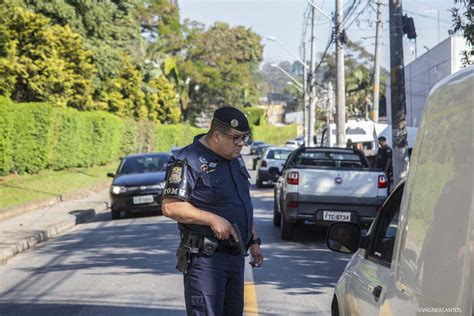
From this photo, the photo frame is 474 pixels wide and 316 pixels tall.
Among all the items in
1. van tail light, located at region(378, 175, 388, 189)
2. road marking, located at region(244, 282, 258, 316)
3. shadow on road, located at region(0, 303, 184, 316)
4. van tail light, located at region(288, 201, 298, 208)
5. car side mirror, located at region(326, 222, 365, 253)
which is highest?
van tail light, located at region(378, 175, 388, 189)

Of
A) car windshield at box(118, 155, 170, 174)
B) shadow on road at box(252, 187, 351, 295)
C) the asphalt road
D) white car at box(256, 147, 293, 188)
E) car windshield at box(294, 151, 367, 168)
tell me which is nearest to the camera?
the asphalt road

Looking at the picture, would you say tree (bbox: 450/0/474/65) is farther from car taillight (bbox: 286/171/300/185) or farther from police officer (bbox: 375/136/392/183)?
police officer (bbox: 375/136/392/183)

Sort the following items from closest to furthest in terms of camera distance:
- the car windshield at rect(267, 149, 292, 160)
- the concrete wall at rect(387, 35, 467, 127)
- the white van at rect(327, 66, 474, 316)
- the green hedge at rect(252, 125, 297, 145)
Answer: the white van at rect(327, 66, 474, 316) → the car windshield at rect(267, 149, 292, 160) → the concrete wall at rect(387, 35, 467, 127) → the green hedge at rect(252, 125, 297, 145)

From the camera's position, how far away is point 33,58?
99.2ft

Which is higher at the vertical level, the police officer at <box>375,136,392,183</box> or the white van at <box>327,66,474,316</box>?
the police officer at <box>375,136,392,183</box>

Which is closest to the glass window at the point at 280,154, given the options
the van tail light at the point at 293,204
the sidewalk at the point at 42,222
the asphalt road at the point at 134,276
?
the sidewalk at the point at 42,222

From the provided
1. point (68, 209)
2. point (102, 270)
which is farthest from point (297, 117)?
point (102, 270)

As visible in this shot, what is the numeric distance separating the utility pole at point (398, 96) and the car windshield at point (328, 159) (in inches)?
38.1

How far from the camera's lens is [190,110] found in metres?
78.1

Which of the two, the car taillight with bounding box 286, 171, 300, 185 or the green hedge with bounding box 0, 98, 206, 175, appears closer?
the car taillight with bounding box 286, 171, 300, 185

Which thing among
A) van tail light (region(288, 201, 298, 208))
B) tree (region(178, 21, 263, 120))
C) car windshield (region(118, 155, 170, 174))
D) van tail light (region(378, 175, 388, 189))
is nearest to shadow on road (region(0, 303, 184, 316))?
van tail light (region(288, 201, 298, 208))

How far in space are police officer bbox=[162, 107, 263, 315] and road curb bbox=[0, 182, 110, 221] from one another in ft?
46.4

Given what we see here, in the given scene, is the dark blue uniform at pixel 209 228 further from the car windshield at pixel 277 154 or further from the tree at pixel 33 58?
the car windshield at pixel 277 154

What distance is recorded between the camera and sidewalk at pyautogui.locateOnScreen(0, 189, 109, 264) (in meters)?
13.6
